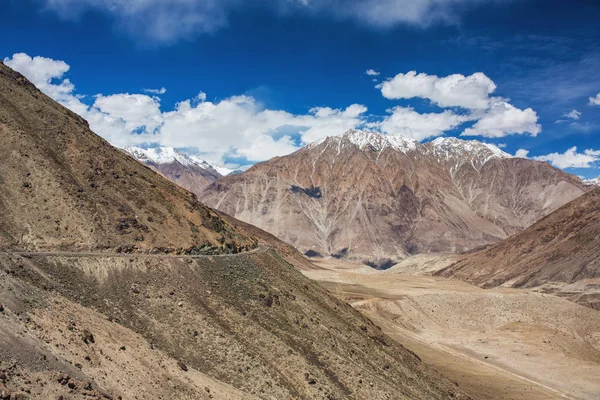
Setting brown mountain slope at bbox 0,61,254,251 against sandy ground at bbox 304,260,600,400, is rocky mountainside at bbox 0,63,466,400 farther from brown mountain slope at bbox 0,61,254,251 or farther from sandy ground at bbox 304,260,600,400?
sandy ground at bbox 304,260,600,400

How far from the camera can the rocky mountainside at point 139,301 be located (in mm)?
22281

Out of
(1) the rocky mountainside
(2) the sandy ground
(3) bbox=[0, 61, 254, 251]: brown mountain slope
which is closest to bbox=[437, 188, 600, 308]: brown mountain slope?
(2) the sandy ground

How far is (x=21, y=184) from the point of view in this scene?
124ft

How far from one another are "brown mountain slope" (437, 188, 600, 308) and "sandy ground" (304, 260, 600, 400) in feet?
81.9

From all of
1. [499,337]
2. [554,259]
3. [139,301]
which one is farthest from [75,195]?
[554,259]

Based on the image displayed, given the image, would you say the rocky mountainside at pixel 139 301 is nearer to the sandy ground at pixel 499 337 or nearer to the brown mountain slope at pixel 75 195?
the brown mountain slope at pixel 75 195

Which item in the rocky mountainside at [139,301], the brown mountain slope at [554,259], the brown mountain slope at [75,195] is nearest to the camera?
the rocky mountainside at [139,301]

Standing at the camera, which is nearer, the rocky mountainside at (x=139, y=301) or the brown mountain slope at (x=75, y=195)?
the rocky mountainside at (x=139, y=301)

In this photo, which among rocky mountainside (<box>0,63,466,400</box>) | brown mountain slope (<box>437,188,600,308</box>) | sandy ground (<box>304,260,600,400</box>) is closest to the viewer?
rocky mountainside (<box>0,63,466,400</box>)

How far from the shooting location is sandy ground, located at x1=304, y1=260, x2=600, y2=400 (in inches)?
2042

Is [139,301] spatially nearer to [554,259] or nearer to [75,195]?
[75,195]

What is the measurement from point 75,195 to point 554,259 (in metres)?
132

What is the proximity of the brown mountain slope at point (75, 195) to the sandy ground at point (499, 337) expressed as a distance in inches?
1119

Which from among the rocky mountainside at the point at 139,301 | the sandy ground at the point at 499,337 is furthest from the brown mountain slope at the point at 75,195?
the sandy ground at the point at 499,337
